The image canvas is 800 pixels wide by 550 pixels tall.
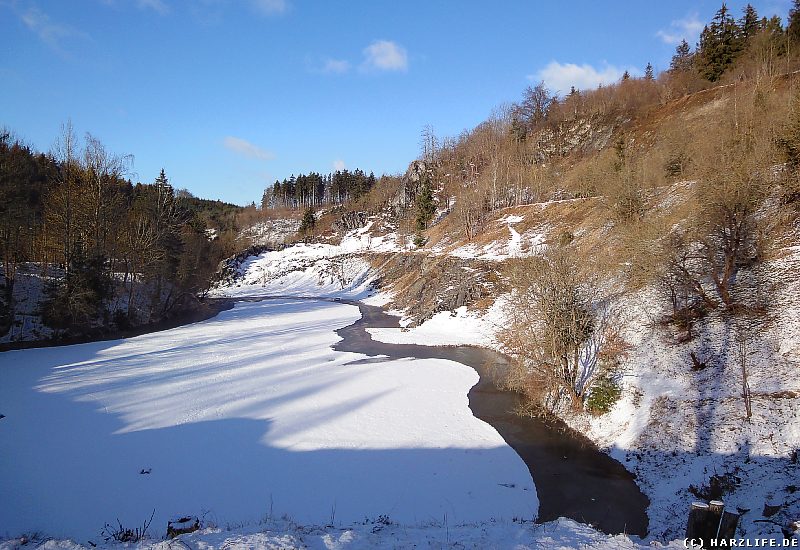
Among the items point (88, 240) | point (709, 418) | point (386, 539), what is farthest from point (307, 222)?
point (386, 539)

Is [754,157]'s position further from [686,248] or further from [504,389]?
[504,389]

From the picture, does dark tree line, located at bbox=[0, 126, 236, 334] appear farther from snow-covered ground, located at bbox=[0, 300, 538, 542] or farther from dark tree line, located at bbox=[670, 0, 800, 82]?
dark tree line, located at bbox=[670, 0, 800, 82]

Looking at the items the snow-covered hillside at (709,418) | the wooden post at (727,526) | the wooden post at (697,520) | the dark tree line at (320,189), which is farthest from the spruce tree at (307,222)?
the wooden post at (727,526)

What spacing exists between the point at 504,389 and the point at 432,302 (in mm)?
19756

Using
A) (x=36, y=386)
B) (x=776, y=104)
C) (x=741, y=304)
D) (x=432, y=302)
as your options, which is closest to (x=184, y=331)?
(x=36, y=386)

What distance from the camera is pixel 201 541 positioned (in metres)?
4.93

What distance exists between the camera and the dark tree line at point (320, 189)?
120 m

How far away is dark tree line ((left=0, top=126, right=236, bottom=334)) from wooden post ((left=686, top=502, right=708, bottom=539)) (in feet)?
112

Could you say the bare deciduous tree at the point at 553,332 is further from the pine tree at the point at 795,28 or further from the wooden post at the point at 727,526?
the pine tree at the point at 795,28

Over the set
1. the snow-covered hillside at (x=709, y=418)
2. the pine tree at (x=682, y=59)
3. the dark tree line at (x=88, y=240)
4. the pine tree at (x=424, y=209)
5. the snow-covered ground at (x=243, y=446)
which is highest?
the pine tree at (x=682, y=59)

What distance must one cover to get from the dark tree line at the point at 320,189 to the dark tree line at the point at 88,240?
252 feet

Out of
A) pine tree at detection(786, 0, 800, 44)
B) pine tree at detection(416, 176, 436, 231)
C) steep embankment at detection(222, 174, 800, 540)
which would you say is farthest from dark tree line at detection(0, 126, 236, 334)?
pine tree at detection(786, 0, 800, 44)

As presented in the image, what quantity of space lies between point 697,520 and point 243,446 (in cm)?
1199

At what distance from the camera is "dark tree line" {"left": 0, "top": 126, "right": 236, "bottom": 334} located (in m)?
27.8
